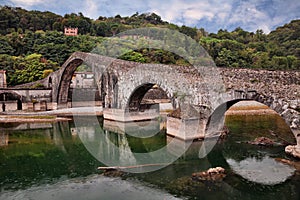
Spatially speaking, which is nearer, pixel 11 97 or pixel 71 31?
pixel 11 97

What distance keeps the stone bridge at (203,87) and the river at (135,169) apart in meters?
1.98

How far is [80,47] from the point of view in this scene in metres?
46.8

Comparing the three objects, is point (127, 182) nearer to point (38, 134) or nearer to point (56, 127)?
point (38, 134)

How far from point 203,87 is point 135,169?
5394 mm

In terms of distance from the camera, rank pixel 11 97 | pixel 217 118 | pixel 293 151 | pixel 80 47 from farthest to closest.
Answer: pixel 80 47
pixel 11 97
pixel 217 118
pixel 293 151

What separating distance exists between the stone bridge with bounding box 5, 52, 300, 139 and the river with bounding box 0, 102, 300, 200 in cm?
198

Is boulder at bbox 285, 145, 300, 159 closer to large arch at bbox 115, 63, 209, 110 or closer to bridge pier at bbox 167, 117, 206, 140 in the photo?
bridge pier at bbox 167, 117, 206, 140

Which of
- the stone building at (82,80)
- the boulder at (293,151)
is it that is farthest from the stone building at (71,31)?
the boulder at (293,151)

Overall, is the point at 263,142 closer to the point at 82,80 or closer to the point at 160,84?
the point at 160,84

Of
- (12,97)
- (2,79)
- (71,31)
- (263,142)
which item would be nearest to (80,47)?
(2,79)

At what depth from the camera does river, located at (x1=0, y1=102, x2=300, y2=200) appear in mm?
8508

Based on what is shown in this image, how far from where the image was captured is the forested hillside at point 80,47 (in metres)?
37.9

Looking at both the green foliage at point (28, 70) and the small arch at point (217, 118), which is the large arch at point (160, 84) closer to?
the small arch at point (217, 118)

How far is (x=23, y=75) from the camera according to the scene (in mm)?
36656
